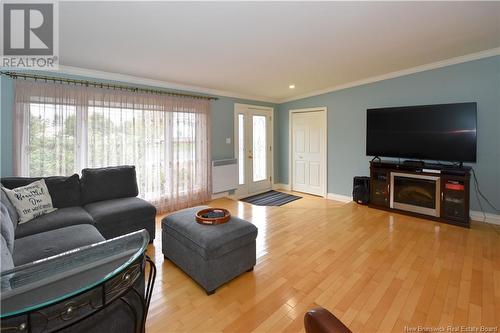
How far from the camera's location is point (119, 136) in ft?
12.3

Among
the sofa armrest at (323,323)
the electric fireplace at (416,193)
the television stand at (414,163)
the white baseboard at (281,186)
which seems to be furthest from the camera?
the white baseboard at (281,186)

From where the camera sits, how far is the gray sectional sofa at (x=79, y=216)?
6.16 ft

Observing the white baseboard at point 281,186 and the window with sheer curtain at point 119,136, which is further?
the white baseboard at point 281,186

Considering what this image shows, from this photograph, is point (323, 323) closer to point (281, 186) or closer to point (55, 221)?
point (55, 221)

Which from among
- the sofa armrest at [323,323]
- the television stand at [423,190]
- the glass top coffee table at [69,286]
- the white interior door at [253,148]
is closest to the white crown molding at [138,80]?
the white interior door at [253,148]

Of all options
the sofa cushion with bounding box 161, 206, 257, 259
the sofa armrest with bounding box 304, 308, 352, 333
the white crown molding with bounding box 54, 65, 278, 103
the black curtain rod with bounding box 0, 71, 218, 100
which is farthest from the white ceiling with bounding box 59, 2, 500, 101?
the sofa armrest with bounding box 304, 308, 352, 333

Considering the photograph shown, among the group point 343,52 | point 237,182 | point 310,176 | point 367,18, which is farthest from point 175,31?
point 310,176

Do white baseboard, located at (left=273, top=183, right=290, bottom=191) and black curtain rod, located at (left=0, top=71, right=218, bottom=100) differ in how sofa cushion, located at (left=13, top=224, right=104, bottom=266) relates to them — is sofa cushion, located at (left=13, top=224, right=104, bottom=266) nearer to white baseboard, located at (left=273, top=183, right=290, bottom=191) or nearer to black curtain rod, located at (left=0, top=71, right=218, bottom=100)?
black curtain rod, located at (left=0, top=71, right=218, bottom=100)

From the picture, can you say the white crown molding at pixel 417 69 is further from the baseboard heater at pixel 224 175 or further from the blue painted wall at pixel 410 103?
the baseboard heater at pixel 224 175

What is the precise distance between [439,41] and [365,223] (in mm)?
2547

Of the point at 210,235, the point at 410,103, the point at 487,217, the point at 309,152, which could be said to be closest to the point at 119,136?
the point at 210,235

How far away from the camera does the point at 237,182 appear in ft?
17.8

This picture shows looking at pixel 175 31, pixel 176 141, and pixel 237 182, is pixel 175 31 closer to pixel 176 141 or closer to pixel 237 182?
pixel 176 141

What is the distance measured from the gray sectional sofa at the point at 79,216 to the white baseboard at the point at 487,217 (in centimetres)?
469
